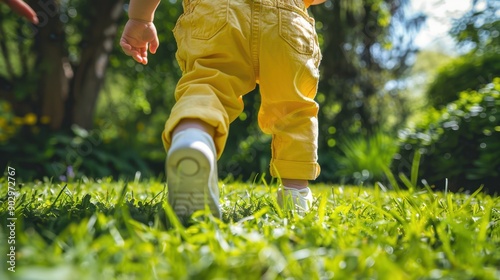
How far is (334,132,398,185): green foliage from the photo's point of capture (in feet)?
16.5

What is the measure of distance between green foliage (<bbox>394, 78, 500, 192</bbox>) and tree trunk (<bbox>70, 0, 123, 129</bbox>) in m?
3.29

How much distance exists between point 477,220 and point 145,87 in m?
6.13

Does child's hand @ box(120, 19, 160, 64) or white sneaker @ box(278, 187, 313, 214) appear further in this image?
child's hand @ box(120, 19, 160, 64)

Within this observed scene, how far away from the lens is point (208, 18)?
161 centimetres

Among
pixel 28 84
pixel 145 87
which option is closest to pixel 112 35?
pixel 28 84

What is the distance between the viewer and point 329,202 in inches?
78.1

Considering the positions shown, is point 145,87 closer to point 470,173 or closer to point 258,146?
point 258,146

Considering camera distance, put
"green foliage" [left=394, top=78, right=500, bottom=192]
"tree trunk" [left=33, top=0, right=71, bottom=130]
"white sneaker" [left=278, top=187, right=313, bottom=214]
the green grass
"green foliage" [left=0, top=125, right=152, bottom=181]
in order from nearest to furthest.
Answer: the green grass
"white sneaker" [left=278, top=187, right=313, bottom=214]
"green foliage" [left=394, top=78, right=500, bottom=192]
"green foliage" [left=0, top=125, right=152, bottom=181]
"tree trunk" [left=33, top=0, right=71, bottom=130]

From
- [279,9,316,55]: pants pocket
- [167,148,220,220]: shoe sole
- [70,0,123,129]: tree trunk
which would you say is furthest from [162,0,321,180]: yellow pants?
[70,0,123,129]: tree trunk

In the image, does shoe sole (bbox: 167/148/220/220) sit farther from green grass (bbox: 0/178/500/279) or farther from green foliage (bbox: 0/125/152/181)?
green foliage (bbox: 0/125/152/181)

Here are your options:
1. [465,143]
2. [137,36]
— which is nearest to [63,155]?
[137,36]

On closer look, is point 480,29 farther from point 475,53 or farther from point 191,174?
point 191,174

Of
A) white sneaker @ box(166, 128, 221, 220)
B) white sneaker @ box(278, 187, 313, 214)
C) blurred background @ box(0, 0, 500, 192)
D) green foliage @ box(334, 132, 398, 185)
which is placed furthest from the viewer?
green foliage @ box(334, 132, 398, 185)

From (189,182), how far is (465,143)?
113 inches
